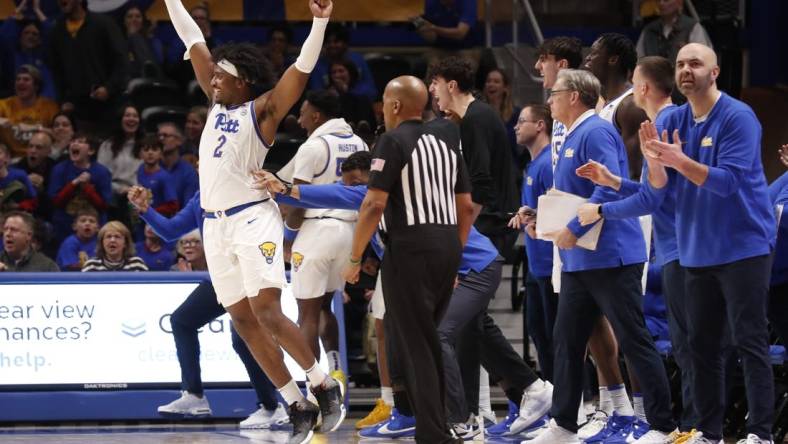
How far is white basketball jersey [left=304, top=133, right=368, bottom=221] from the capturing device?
951 centimetres

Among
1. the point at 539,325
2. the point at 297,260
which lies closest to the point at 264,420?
the point at 297,260

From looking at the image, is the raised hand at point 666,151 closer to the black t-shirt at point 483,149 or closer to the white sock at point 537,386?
the black t-shirt at point 483,149

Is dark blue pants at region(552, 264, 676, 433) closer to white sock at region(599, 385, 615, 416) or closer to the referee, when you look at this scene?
white sock at region(599, 385, 615, 416)

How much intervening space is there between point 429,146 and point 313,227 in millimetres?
2796

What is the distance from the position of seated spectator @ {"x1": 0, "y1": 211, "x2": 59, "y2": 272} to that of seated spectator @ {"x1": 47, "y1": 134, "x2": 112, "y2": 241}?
→ 2.16 meters

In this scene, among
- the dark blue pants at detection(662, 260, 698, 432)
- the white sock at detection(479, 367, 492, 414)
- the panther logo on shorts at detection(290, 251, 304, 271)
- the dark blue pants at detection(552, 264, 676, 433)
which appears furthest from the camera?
the panther logo on shorts at detection(290, 251, 304, 271)

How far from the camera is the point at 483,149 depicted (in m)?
8.45

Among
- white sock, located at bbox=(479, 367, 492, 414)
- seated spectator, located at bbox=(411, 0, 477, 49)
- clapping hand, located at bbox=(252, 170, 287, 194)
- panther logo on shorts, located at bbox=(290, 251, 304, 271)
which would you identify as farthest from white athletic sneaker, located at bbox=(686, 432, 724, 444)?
seated spectator, located at bbox=(411, 0, 477, 49)

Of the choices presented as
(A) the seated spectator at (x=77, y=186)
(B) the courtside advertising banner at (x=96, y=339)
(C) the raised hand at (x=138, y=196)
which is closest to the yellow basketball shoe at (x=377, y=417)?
(B) the courtside advertising banner at (x=96, y=339)

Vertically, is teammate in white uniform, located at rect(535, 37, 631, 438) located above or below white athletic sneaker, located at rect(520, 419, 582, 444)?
above

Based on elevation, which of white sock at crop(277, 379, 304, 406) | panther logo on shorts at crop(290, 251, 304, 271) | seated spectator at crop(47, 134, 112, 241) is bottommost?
white sock at crop(277, 379, 304, 406)

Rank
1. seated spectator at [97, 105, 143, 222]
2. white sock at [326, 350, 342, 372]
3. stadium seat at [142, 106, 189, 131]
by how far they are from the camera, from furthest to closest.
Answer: stadium seat at [142, 106, 189, 131], seated spectator at [97, 105, 143, 222], white sock at [326, 350, 342, 372]

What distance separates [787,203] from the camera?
8164 millimetres

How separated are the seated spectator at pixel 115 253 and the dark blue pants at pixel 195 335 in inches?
59.3
